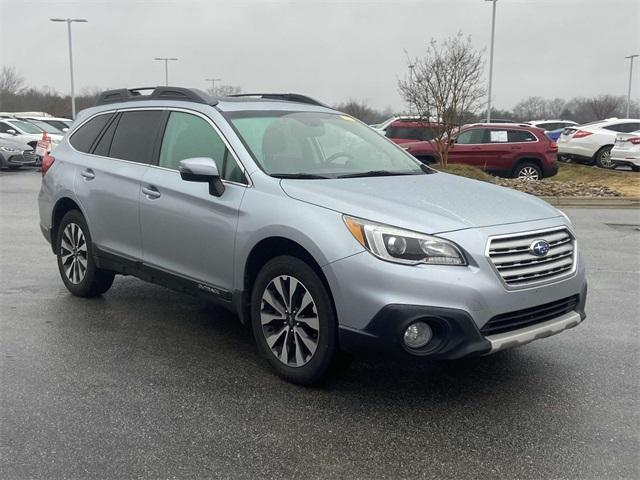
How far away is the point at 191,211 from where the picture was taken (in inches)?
173

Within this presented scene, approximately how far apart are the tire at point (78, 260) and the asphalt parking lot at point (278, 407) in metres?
0.36

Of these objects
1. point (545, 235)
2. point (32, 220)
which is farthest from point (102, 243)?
point (32, 220)

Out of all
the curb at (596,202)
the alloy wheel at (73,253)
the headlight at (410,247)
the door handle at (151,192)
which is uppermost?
the door handle at (151,192)

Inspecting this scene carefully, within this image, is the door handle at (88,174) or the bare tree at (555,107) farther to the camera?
the bare tree at (555,107)

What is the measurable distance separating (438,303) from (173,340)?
2.28m

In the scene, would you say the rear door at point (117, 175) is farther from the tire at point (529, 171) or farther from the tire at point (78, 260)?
the tire at point (529, 171)

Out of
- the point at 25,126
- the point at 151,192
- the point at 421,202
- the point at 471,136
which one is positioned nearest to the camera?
the point at 421,202

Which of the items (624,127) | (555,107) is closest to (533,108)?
(555,107)

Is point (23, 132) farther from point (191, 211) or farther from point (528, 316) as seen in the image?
point (528, 316)

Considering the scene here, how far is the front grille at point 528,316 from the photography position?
3.42m

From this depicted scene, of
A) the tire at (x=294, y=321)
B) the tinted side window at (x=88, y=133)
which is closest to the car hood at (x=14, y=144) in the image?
the tinted side window at (x=88, y=133)

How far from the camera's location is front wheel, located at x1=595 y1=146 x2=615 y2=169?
18.7 m

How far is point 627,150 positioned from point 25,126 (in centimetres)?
1956

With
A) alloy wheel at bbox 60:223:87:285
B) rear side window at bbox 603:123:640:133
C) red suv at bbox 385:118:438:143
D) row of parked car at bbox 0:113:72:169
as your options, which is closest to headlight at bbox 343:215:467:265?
alloy wheel at bbox 60:223:87:285
